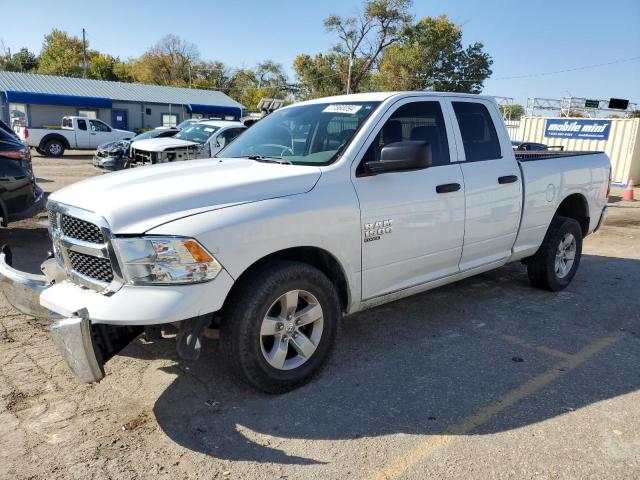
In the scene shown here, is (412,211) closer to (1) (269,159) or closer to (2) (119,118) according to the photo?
(1) (269,159)

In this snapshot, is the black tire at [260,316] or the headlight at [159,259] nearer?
the headlight at [159,259]

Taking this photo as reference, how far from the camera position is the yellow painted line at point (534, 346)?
423cm

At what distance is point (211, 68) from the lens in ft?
253

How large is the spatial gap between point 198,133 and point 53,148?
44.4 ft

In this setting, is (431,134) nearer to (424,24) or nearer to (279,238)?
(279,238)

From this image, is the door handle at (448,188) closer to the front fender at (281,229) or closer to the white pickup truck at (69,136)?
the front fender at (281,229)

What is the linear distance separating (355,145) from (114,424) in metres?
2.38

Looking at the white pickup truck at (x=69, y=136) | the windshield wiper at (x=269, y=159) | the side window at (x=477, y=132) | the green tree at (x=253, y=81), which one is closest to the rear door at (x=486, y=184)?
the side window at (x=477, y=132)

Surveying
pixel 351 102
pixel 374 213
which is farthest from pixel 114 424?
pixel 351 102

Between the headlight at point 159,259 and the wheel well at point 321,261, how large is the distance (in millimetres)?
570

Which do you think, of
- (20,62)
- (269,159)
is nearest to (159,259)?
(269,159)

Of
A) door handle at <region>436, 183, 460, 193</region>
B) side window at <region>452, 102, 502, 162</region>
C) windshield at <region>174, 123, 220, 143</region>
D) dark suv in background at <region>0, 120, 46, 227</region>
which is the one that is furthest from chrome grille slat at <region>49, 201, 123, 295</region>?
windshield at <region>174, 123, 220, 143</region>

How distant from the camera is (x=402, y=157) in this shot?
3.55 meters

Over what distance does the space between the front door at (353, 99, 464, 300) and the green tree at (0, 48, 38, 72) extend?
8629 cm
